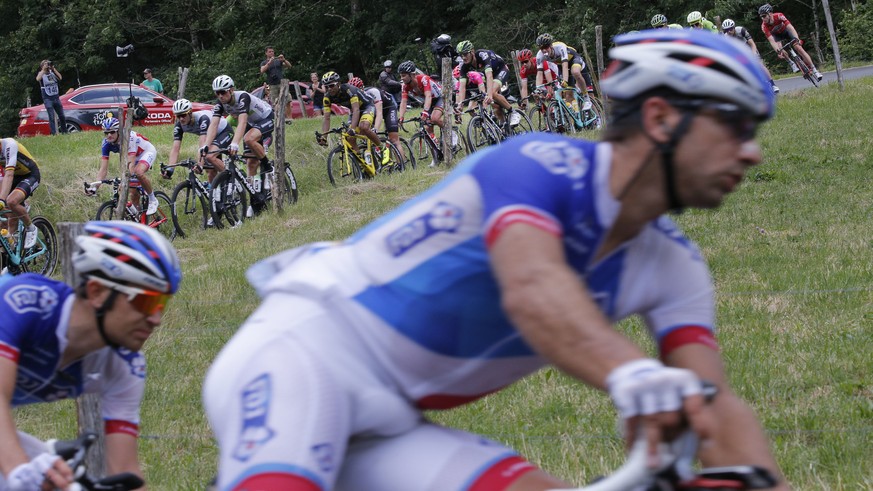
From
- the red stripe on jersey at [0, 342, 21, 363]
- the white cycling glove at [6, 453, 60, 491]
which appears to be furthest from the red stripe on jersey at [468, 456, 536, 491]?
the red stripe on jersey at [0, 342, 21, 363]

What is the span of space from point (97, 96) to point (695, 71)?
90.8 ft

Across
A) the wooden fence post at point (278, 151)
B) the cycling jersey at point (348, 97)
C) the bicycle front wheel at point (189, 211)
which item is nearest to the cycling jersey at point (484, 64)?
the cycling jersey at point (348, 97)

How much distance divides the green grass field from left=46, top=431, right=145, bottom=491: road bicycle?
64.1 inches

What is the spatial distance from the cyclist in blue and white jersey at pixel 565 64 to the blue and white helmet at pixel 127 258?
61.3 feet

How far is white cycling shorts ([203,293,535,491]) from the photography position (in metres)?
2.24

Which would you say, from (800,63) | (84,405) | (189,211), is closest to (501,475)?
(84,405)

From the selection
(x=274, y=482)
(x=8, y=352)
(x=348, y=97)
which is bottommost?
(x=348, y=97)

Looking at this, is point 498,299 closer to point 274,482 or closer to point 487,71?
point 274,482

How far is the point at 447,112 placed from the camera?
64.0 feet

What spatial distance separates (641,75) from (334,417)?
0.94 m

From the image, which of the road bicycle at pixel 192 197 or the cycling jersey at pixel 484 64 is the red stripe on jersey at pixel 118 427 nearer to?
the road bicycle at pixel 192 197

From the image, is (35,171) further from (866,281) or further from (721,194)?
(721,194)

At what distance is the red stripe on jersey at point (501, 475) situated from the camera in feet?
7.49

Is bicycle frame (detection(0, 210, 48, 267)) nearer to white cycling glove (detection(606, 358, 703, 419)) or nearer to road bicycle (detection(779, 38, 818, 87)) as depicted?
white cycling glove (detection(606, 358, 703, 419))
